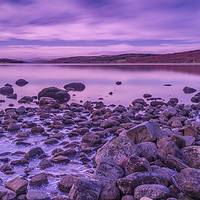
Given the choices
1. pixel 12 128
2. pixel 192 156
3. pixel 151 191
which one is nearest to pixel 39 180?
pixel 151 191

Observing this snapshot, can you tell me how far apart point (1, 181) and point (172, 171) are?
3.57 meters

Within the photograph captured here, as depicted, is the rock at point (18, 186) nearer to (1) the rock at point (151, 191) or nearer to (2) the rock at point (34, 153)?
(2) the rock at point (34, 153)

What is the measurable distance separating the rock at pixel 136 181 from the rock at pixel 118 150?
113 centimetres

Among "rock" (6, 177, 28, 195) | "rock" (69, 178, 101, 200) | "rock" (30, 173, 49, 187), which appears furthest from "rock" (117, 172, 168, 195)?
"rock" (6, 177, 28, 195)

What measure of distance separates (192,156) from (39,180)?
3505 millimetres

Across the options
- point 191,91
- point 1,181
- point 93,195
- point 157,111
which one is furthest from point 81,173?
point 191,91

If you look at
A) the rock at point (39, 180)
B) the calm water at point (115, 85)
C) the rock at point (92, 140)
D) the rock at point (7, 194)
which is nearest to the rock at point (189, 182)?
the rock at point (39, 180)

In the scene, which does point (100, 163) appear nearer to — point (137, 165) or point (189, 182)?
point (137, 165)

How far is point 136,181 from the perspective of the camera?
4.32m

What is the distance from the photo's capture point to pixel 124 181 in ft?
14.1

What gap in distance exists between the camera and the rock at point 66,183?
468 cm

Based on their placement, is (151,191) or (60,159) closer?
(151,191)

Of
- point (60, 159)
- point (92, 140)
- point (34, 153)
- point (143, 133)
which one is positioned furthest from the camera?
point (92, 140)

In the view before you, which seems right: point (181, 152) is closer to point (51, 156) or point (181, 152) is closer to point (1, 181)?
point (51, 156)
